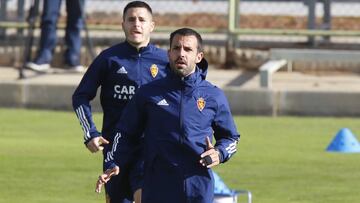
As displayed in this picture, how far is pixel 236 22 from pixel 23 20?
136 inches

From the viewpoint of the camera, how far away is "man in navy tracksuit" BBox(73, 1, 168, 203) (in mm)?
9297

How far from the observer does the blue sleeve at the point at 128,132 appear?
26.1 ft

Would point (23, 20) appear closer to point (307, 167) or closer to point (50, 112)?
point (50, 112)

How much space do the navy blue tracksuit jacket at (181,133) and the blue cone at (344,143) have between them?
21.3 ft

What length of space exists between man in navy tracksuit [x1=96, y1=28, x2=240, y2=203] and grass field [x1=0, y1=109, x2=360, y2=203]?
12.6 ft

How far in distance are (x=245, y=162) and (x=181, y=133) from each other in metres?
6.14

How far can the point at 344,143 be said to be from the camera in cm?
1435

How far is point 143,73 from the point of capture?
938cm

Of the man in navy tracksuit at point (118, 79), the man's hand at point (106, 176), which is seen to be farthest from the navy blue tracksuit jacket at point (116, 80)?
the man's hand at point (106, 176)

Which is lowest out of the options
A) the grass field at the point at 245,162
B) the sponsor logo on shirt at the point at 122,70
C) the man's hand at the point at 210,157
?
the grass field at the point at 245,162

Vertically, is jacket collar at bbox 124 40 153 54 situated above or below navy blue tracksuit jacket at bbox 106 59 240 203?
above

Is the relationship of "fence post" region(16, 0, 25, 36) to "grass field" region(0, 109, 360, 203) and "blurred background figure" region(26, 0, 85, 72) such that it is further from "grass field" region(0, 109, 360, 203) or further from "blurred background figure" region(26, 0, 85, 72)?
"grass field" region(0, 109, 360, 203)

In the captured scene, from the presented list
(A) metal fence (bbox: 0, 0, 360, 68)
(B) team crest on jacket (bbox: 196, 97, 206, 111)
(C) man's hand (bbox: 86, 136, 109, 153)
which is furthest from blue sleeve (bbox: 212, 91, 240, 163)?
(A) metal fence (bbox: 0, 0, 360, 68)

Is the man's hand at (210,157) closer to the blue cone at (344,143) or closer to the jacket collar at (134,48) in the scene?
the jacket collar at (134,48)
